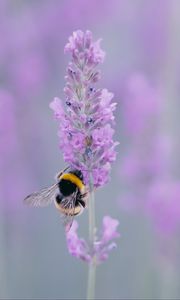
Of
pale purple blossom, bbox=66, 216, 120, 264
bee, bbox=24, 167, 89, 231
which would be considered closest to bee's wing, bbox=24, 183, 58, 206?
bee, bbox=24, 167, 89, 231

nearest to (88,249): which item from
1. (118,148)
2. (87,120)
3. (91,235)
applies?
(91,235)

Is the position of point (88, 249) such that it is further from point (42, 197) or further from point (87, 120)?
point (87, 120)

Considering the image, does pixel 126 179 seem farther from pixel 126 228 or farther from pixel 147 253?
pixel 126 228

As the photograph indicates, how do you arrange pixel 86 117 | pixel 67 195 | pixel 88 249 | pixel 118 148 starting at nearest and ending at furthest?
pixel 86 117, pixel 88 249, pixel 67 195, pixel 118 148

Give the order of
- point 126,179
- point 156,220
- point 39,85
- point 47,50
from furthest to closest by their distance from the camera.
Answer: point 47,50, point 39,85, point 126,179, point 156,220

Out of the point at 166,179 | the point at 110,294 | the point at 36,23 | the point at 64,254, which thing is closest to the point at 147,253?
the point at 110,294

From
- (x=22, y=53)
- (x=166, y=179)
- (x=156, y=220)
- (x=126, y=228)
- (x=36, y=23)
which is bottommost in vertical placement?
(x=156, y=220)

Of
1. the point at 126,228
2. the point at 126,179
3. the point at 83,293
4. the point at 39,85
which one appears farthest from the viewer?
the point at 126,228
